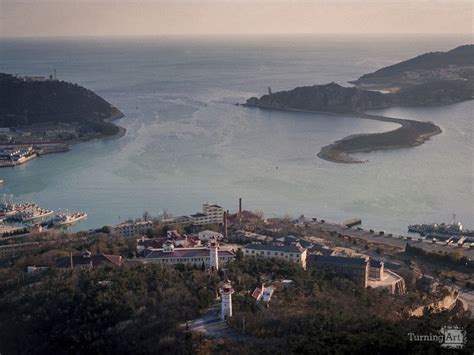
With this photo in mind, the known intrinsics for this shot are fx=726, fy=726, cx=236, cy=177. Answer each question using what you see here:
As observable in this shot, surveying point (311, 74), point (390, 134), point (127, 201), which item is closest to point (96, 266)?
point (127, 201)

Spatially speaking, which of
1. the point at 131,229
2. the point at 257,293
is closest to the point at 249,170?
the point at 131,229

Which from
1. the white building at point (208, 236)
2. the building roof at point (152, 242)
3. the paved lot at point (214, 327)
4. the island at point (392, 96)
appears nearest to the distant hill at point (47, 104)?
the island at point (392, 96)

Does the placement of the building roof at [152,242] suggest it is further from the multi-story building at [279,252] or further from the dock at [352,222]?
the dock at [352,222]

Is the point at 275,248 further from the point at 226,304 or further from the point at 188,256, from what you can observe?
the point at 226,304

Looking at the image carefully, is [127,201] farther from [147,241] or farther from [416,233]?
[416,233]

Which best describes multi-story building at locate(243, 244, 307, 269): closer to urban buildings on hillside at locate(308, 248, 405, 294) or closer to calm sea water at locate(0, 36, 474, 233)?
urban buildings on hillside at locate(308, 248, 405, 294)
